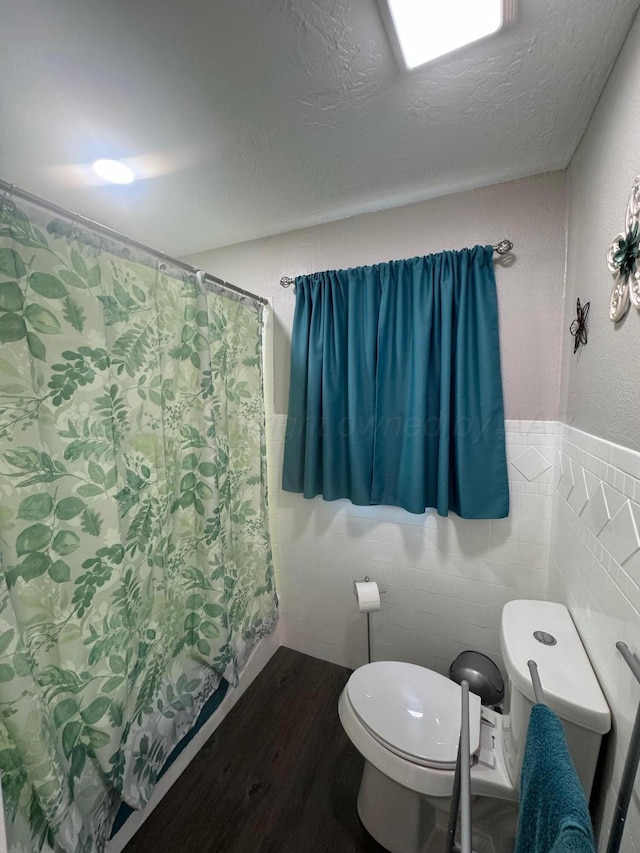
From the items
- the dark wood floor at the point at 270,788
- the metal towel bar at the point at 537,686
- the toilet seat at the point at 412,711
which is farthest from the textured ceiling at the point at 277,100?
the dark wood floor at the point at 270,788

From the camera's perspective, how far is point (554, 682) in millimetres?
748

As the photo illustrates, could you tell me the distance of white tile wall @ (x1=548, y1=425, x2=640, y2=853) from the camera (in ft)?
2.01

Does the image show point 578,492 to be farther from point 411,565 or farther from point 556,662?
point 411,565

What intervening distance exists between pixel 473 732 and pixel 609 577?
64 centimetres

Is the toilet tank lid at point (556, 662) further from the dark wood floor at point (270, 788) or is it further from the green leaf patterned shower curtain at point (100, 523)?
the green leaf patterned shower curtain at point (100, 523)

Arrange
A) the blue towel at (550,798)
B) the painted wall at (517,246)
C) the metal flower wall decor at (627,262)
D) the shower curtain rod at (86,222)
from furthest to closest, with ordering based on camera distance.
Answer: the painted wall at (517,246) → the shower curtain rod at (86,222) → the metal flower wall decor at (627,262) → the blue towel at (550,798)

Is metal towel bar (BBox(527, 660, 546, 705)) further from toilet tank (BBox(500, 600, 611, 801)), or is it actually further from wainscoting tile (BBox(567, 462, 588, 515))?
wainscoting tile (BBox(567, 462, 588, 515))

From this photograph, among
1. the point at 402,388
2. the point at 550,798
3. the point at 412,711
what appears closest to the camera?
the point at 550,798

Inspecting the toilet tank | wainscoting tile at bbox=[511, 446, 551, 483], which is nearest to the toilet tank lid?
the toilet tank

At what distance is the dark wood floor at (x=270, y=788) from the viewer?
1.07 m

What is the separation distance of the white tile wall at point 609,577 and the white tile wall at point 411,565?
10.8 inches

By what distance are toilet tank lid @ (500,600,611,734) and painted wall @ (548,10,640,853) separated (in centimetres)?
3

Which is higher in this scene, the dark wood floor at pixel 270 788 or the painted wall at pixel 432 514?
the painted wall at pixel 432 514

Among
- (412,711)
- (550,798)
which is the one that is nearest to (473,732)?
(412,711)
